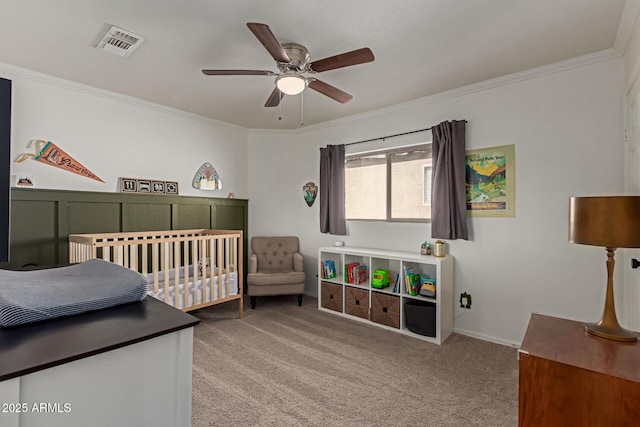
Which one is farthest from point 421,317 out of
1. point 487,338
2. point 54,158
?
point 54,158

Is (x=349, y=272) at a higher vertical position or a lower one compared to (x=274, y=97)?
lower

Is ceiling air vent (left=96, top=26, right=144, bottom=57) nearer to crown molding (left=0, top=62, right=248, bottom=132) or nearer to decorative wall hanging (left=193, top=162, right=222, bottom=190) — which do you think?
crown molding (left=0, top=62, right=248, bottom=132)

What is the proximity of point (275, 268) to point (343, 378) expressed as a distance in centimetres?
220

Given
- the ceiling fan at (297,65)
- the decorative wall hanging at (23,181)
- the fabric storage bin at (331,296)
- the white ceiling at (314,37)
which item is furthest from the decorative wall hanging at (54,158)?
the fabric storage bin at (331,296)

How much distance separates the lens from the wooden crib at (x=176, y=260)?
2.78 m

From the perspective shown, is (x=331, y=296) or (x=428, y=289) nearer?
(x=428, y=289)

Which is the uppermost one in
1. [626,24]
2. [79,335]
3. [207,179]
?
[626,24]

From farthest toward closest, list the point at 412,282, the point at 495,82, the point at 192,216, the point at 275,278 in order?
the point at 192,216, the point at 275,278, the point at 412,282, the point at 495,82

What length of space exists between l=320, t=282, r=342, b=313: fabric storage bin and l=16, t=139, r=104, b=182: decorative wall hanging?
278cm

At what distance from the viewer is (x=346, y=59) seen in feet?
6.51

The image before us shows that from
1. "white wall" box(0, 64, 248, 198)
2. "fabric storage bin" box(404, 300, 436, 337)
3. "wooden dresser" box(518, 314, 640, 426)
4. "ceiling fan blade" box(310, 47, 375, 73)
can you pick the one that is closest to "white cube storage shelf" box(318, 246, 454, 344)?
"fabric storage bin" box(404, 300, 436, 337)

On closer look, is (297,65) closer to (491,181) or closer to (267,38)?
(267,38)

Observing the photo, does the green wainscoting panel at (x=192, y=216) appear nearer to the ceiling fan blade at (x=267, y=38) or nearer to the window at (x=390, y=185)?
the window at (x=390, y=185)

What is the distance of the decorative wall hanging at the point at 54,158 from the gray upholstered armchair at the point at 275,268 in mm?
2041
